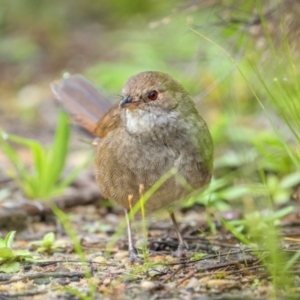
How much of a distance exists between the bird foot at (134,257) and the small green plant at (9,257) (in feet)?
1.86

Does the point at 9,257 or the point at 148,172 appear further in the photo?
the point at 148,172

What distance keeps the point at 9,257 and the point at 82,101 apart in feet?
5.90

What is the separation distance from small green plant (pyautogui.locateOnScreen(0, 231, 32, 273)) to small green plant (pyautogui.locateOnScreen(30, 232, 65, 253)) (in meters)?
0.37

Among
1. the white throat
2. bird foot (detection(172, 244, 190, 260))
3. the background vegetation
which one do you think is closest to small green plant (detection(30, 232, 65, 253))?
bird foot (detection(172, 244, 190, 260))

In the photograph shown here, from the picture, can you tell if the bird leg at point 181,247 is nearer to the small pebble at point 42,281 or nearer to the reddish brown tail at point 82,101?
the small pebble at point 42,281

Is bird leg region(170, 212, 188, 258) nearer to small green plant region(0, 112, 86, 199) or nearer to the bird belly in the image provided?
the bird belly

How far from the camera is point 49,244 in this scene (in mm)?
4090

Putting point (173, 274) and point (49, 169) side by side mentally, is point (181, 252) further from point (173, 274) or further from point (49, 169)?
point (49, 169)

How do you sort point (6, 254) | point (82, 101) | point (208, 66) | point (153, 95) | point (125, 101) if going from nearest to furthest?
point (6, 254)
point (125, 101)
point (153, 95)
point (82, 101)
point (208, 66)

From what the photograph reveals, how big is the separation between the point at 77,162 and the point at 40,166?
1167 mm

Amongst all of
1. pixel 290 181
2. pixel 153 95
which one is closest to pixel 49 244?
pixel 153 95

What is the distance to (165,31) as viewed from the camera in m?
9.49

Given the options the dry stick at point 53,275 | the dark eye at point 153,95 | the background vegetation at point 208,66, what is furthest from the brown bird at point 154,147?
the dry stick at point 53,275

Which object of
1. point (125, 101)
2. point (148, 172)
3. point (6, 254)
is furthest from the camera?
point (125, 101)
